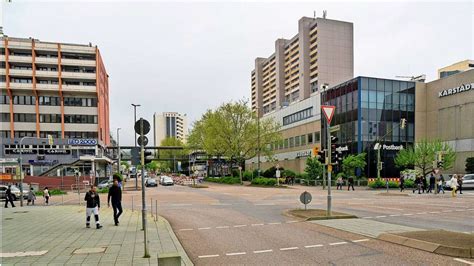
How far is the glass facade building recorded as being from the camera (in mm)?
45594

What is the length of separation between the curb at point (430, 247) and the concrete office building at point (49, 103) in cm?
5792

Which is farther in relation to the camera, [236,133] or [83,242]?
[236,133]

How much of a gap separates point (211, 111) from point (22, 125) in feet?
110

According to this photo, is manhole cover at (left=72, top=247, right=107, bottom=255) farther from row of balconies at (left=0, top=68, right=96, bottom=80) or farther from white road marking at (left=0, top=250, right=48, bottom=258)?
row of balconies at (left=0, top=68, right=96, bottom=80)

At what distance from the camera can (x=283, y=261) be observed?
7.27 meters

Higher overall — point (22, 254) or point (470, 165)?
point (470, 165)

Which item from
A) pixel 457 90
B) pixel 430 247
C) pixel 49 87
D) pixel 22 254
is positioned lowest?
pixel 22 254

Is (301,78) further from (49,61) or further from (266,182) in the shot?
(49,61)

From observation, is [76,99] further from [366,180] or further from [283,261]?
[283,261]

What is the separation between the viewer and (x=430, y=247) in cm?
771

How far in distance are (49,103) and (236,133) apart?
3552cm

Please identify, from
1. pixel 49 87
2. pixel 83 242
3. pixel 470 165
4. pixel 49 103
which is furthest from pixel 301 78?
pixel 83 242

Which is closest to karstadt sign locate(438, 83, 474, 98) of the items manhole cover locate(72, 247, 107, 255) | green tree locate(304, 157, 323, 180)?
green tree locate(304, 157, 323, 180)

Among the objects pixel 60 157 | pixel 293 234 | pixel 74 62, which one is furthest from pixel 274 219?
pixel 74 62
